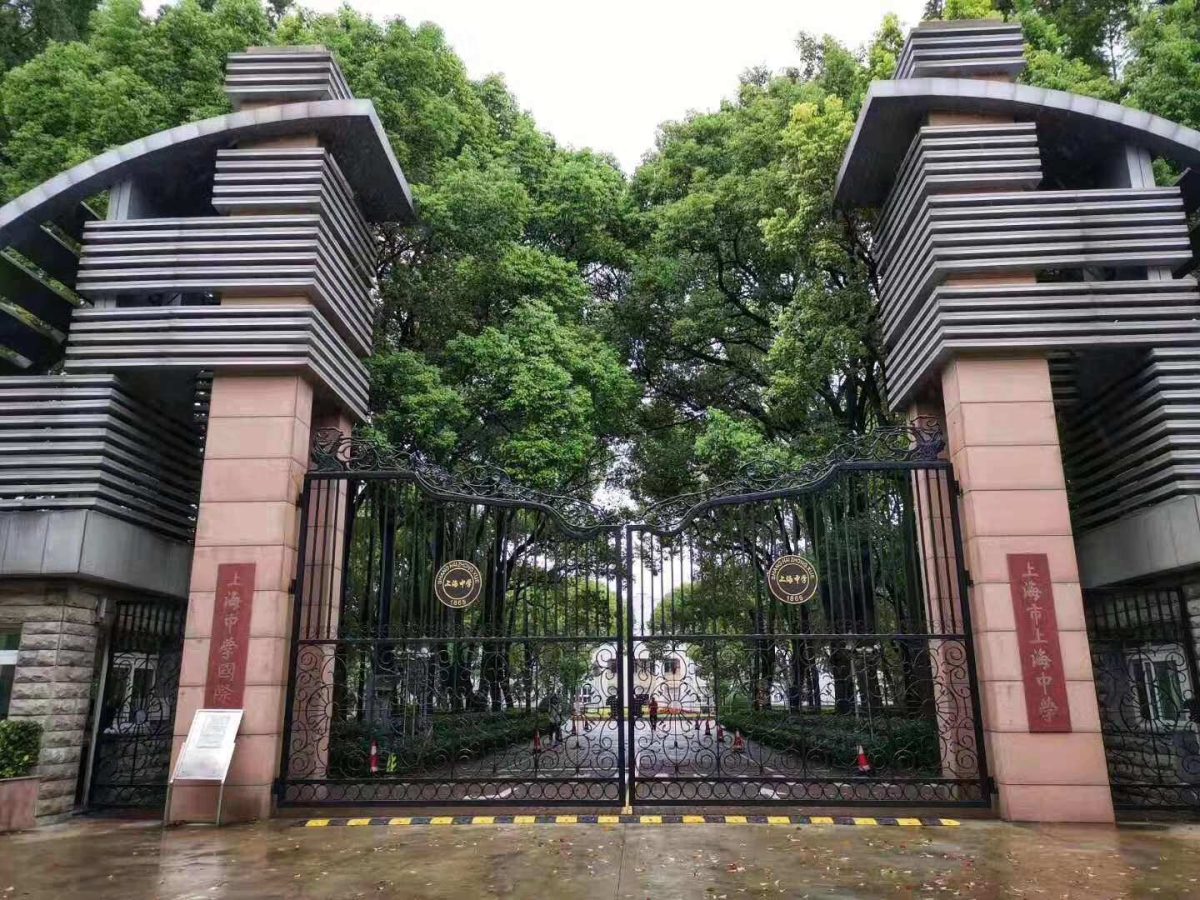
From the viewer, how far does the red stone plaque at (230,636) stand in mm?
8000

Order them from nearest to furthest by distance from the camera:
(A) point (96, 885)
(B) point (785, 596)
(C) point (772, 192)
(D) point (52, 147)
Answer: (A) point (96, 885) < (B) point (785, 596) < (D) point (52, 147) < (C) point (772, 192)

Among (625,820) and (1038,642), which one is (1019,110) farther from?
(625,820)

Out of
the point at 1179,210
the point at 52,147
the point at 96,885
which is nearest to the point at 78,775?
the point at 96,885

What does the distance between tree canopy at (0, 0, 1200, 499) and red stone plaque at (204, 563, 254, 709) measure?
4541 millimetres

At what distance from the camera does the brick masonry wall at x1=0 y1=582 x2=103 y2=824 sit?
798 cm

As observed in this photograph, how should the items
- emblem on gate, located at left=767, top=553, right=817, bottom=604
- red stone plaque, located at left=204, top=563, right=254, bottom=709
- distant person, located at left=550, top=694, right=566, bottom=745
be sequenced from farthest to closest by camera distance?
distant person, located at left=550, top=694, right=566, bottom=745 < emblem on gate, located at left=767, top=553, right=817, bottom=604 < red stone plaque, located at left=204, top=563, right=254, bottom=709

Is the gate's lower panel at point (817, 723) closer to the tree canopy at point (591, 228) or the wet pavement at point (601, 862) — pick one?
the wet pavement at point (601, 862)

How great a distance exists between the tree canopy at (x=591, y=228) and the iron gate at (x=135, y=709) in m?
4.13

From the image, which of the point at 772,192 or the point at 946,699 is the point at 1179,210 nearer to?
the point at 946,699

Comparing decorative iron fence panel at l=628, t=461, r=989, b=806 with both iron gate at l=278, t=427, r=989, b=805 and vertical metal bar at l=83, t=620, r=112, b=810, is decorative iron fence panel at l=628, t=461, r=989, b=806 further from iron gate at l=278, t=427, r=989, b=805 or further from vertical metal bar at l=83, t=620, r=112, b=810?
vertical metal bar at l=83, t=620, r=112, b=810

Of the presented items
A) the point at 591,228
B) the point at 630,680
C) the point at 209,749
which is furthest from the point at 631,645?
the point at 591,228

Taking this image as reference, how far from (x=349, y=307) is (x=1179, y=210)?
8.64 m

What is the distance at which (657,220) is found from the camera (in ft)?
59.9

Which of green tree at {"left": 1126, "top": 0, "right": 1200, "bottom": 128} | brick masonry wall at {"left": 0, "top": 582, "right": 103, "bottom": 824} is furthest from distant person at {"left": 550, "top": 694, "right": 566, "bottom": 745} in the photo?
green tree at {"left": 1126, "top": 0, "right": 1200, "bottom": 128}
